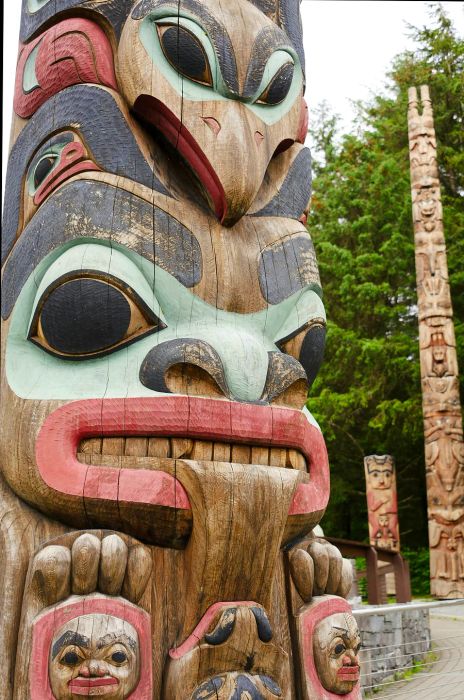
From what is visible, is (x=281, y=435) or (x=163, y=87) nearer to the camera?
(x=281, y=435)

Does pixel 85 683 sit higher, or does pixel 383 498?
pixel 383 498

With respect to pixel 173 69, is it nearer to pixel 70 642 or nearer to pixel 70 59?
pixel 70 59

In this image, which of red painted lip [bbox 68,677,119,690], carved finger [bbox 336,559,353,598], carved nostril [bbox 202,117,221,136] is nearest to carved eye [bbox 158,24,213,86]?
carved nostril [bbox 202,117,221,136]

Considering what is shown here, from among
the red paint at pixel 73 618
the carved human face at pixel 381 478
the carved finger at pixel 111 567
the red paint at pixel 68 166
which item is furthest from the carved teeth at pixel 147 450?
the carved human face at pixel 381 478

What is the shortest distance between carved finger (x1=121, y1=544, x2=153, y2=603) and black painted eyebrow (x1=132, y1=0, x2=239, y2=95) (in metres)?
1.73

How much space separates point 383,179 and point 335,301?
2.95m

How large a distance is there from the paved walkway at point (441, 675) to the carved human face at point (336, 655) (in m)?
1.57

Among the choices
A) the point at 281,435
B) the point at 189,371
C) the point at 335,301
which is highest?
the point at 335,301

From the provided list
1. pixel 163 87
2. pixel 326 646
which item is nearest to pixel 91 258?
pixel 163 87

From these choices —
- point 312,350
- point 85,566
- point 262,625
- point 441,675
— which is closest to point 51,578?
point 85,566

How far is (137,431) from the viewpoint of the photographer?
2.52 m

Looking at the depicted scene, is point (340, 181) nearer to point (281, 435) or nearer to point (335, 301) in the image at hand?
point (335, 301)

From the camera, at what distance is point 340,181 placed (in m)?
20.2

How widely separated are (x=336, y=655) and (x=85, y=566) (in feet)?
3.06
